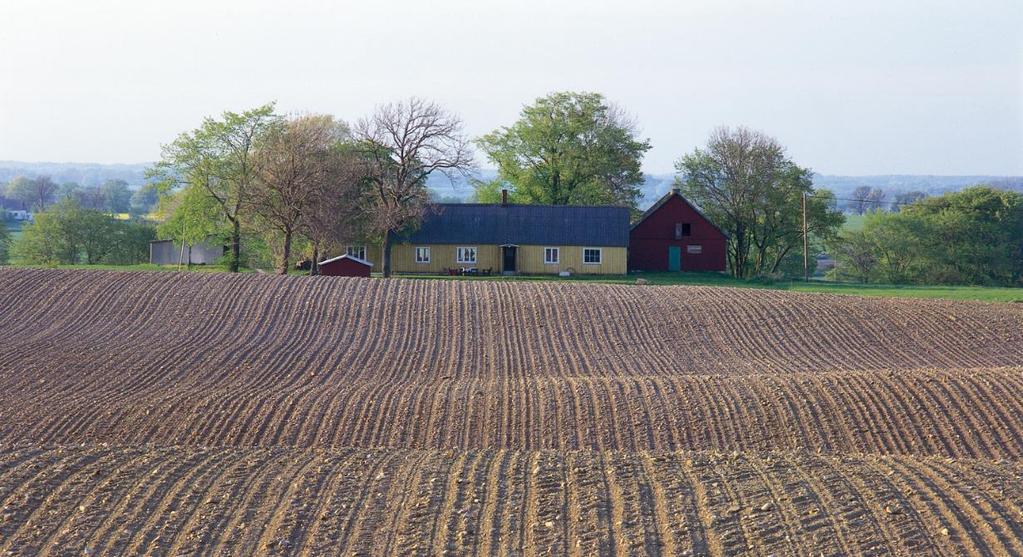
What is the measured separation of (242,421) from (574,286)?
61.4 ft

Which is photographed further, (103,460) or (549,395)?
(549,395)

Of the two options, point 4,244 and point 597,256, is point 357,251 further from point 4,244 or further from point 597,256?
point 4,244

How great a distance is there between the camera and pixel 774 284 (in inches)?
1818

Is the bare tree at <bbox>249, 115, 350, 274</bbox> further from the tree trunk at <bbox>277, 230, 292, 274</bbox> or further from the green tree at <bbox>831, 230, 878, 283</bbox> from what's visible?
the green tree at <bbox>831, 230, 878, 283</bbox>

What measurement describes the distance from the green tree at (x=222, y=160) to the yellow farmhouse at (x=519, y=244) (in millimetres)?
6499

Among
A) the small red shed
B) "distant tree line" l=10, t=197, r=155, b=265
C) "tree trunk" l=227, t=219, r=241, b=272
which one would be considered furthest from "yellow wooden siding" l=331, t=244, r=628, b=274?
"distant tree line" l=10, t=197, r=155, b=265

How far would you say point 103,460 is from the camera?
13.6 meters

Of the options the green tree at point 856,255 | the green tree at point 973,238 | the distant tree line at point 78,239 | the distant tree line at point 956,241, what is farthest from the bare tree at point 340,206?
the green tree at point 973,238

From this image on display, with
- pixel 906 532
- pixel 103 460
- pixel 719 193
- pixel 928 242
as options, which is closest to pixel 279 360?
pixel 103 460

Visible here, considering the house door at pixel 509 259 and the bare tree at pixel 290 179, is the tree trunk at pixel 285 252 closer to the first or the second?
the bare tree at pixel 290 179

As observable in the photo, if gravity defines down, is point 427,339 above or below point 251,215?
below

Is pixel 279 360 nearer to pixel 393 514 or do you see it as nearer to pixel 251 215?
pixel 393 514

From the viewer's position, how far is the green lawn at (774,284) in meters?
40.0

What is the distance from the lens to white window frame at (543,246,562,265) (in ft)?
162
